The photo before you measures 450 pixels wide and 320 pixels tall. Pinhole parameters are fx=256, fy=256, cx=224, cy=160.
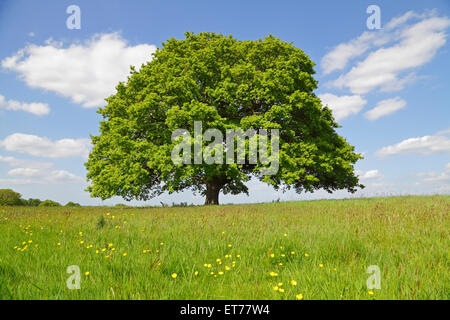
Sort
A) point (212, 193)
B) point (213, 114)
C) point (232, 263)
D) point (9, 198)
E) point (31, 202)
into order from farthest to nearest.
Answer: point (31, 202)
point (9, 198)
point (212, 193)
point (213, 114)
point (232, 263)

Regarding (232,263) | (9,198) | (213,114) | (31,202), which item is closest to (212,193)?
(213,114)

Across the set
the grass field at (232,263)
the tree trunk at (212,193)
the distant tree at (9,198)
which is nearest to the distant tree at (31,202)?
the distant tree at (9,198)

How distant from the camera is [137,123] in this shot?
60.3 feet

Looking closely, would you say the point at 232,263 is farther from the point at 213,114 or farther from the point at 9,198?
the point at 9,198

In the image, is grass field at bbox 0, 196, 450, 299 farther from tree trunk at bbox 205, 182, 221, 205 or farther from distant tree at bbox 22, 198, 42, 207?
distant tree at bbox 22, 198, 42, 207

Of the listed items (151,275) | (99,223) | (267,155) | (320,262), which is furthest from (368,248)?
(267,155)

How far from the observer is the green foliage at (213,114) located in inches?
682

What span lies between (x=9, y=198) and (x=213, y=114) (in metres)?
20.8

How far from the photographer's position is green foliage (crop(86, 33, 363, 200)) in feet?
56.9

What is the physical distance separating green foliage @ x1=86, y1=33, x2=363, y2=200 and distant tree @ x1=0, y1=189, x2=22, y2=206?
905cm

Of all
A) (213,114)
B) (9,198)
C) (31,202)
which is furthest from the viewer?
→ (31,202)

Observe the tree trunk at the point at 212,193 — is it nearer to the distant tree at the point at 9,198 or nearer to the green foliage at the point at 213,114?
the green foliage at the point at 213,114

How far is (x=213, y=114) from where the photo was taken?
17.1 meters

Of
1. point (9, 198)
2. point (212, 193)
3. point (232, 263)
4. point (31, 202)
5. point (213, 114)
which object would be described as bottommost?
point (31, 202)
